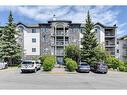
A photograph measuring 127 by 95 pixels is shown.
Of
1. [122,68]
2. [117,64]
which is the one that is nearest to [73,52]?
[117,64]

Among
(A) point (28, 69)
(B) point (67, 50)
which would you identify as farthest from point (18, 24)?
(A) point (28, 69)

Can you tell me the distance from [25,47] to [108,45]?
18039 millimetres

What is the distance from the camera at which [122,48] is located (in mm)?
66062

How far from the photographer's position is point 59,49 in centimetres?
5797

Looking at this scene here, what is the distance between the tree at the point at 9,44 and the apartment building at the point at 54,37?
28.1 feet

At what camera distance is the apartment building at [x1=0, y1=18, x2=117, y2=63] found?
57.7 meters

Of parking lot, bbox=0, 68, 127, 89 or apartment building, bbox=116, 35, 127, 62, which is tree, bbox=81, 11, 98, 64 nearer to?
apartment building, bbox=116, 35, 127, 62

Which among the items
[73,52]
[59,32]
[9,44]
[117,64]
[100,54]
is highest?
[59,32]

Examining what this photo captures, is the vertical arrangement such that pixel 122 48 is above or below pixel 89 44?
below

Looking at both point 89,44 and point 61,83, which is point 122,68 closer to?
point 89,44

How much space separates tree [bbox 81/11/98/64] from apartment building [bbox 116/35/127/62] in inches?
695

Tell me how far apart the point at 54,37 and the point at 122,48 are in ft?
60.2

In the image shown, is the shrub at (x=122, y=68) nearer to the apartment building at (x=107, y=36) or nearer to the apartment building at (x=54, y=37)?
the apartment building at (x=54, y=37)
